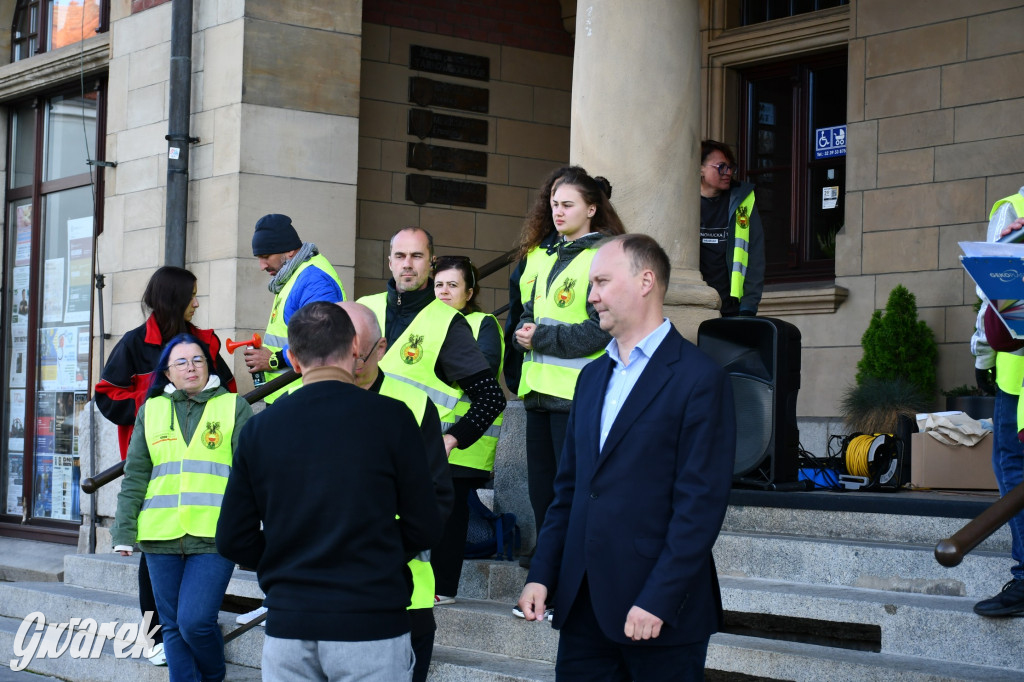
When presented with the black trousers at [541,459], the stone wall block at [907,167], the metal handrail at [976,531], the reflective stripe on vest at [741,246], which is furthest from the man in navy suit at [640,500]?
the stone wall block at [907,167]

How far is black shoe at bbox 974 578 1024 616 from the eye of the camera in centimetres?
497

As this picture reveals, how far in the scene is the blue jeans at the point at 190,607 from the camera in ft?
19.4

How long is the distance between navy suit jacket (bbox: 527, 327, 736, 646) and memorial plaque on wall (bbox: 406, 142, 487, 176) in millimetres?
8697

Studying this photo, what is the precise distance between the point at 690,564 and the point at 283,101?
→ 784cm

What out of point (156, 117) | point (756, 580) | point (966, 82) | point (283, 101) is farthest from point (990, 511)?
point (156, 117)

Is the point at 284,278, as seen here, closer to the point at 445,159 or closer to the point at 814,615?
the point at 814,615

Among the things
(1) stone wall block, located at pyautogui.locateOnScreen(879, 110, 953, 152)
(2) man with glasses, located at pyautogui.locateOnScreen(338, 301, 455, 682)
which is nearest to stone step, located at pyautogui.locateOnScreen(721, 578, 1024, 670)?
(2) man with glasses, located at pyautogui.locateOnScreen(338, 301, 455, 682)

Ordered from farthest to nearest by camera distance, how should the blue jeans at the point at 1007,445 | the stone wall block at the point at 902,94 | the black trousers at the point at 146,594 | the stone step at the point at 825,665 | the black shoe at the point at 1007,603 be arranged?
the stone wall block at the point at 902,94, the black trousers at the point at 146,594, the blue jeans at the point at 1007,445, the black shoe at the point at 1007,603, the stone step at the point at 825,665

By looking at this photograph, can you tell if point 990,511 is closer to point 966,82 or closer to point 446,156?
point 966,82

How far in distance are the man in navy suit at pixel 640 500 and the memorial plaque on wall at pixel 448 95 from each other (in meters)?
8.68

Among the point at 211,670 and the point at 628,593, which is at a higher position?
the point at 628,593

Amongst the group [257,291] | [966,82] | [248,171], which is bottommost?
[257,291]

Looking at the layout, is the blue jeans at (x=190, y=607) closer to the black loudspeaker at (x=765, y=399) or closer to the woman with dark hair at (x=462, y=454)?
the woman with dark hair at (x=462, y=454)

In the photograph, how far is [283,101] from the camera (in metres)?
10.7
